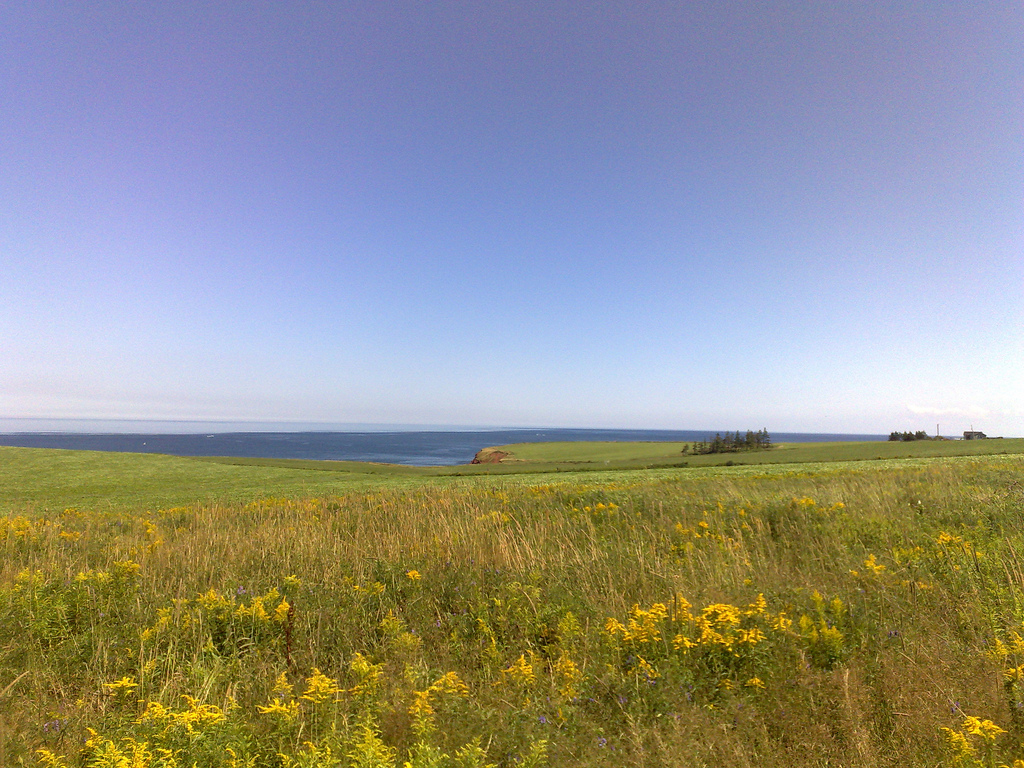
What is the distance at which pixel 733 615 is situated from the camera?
4273mm

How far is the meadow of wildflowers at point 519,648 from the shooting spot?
3145 millimetres

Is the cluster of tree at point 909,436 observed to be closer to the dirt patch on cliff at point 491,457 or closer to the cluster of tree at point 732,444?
the cluster of tree at point 732,444

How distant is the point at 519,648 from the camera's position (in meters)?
4.70

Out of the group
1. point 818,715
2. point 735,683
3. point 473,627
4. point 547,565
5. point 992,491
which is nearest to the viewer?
point 818,715

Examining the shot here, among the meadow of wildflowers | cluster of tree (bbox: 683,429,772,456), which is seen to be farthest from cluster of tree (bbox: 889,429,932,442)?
the meadow of wildflowers

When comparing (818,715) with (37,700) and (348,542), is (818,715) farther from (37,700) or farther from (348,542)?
(348,542)

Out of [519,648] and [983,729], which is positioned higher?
[983,729]

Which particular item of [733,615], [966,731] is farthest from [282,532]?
[966,731]

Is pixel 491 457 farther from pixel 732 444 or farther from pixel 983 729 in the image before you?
pixel 983 729

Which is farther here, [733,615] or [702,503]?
[702,503]

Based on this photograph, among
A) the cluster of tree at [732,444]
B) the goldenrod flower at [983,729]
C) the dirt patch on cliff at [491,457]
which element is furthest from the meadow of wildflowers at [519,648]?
the dirt patch on cliff at [491,457]

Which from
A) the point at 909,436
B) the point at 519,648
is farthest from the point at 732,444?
the point at 519,648

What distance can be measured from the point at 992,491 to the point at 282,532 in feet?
49.4

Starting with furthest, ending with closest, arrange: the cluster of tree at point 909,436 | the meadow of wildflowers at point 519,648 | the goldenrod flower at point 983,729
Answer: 1. the cluster of tree at point 909,436
2. the meadow of wildflowers at point 519,648
3. the goldenrod flower at point 983,729
